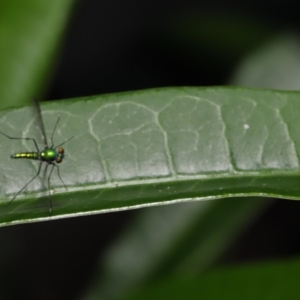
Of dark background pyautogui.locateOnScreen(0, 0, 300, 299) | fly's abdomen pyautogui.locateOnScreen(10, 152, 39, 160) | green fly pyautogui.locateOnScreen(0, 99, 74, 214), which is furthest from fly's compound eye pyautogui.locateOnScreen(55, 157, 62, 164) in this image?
dark background pyautogui.locateOnScreen(0, 0, 300, 299)

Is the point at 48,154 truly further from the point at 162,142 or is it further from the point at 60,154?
the point at 162,142

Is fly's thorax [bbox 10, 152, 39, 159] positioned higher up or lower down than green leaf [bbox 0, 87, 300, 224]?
higher up

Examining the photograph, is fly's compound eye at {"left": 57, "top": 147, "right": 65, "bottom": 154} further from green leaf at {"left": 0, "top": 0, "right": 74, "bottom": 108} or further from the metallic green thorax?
green leaf at {"left": 0, "top": 0, "right": 74, "bottom": 108}

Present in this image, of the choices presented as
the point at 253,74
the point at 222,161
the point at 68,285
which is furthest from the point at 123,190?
the point at 68,285

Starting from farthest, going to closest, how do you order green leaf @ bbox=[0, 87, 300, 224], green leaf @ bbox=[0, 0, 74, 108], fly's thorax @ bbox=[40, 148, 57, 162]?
green leaf @ bbox=[0, 0, 74, 108], fly's thorax @ bbox=[40, 148, 57, 162], green leaf @ bbox=[0, 87, 300, 224]

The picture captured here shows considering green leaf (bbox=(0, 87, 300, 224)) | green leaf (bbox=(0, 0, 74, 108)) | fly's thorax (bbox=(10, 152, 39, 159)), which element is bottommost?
green leaf (bbox=(0, 87, 300, 224))

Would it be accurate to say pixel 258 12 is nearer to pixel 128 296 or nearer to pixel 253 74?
pixel 253 74
